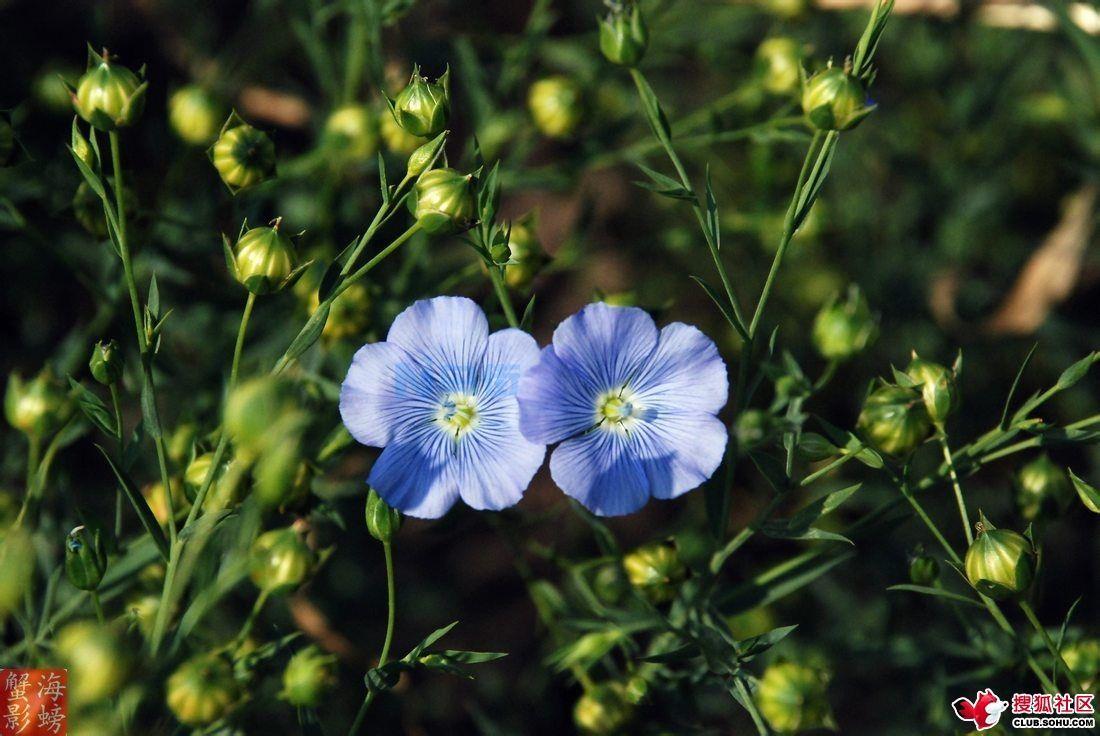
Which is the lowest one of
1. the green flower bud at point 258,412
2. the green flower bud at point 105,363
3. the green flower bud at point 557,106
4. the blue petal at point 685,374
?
the blue petal at point 685,374

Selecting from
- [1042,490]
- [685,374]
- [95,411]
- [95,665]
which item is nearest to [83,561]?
[95,411]

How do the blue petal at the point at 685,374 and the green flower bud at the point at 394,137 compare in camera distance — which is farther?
the green flower bud at the point at 394,137

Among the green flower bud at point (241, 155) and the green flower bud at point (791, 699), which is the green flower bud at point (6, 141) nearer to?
the green flower bud at point (241, 155)

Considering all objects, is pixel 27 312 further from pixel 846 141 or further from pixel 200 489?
pixel 846 141

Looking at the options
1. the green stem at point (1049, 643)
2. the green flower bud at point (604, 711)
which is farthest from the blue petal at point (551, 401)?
the green stem at point (1049, 643)

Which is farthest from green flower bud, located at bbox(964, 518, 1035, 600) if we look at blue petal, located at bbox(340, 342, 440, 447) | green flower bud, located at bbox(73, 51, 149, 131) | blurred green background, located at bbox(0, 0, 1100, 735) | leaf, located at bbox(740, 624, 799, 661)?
green flower bud, located at bbox(73, 51, 149, 131)
